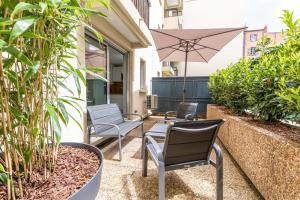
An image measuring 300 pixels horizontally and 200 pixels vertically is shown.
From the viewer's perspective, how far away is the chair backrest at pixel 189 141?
1399 millimetres

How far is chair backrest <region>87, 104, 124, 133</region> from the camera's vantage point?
2549 mm

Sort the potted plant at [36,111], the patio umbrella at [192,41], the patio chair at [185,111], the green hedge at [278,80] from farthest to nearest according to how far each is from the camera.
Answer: the patio chair at [185,111]
the patio umbrella at [192,41]
the green hedge at [278,80]
the potted plant at [36,111]

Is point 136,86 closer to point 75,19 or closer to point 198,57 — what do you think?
point 198,57

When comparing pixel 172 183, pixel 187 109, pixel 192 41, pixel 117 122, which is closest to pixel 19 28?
pixel 172 183

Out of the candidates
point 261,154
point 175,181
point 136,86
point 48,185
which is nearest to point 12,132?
point 48,185

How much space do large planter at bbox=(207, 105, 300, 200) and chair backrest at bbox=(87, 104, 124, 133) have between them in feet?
7.13

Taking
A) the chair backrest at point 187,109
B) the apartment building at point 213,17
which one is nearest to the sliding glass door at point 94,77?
the chair backrest at point 187,109

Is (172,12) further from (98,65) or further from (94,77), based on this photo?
(94,77)

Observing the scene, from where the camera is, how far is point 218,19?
40.6 ft

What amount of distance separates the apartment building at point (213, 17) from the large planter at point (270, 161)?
10.4 metres

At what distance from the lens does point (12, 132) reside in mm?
832

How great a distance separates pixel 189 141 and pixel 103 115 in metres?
1.84

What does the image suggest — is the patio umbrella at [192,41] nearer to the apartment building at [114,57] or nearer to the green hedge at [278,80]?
the apartment building at [114,57]

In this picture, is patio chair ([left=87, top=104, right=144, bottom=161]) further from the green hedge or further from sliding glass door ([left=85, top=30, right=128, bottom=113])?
the green hedge
